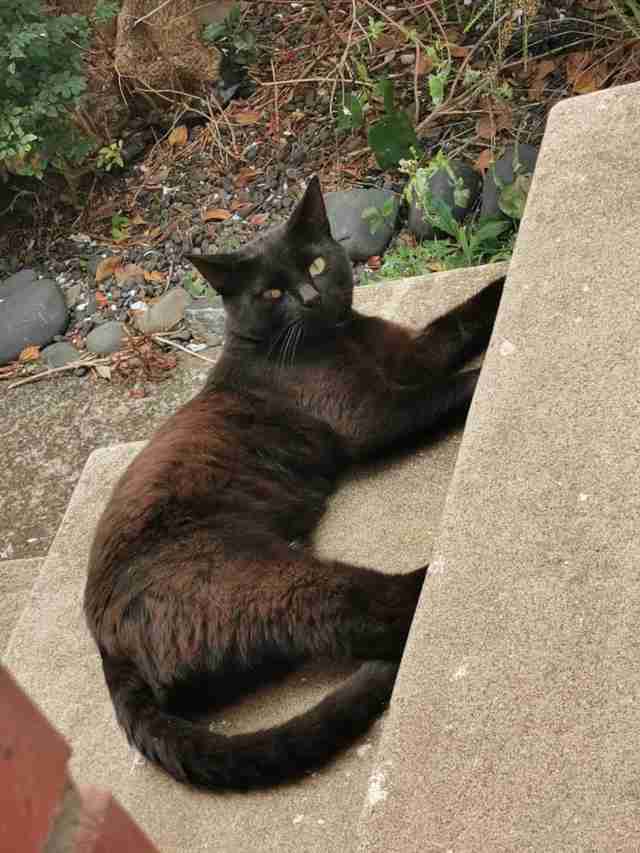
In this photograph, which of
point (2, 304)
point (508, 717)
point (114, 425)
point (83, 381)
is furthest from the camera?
point (2, 304)

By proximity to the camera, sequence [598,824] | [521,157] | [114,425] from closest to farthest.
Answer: [598,824] → [521,157] → [114,425]

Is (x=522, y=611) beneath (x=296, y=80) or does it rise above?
above

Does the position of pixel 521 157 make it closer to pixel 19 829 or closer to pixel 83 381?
pixel 83 381

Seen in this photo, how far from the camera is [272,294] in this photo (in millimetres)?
2580

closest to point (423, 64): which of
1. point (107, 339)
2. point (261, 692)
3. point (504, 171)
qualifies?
point (504, 171)

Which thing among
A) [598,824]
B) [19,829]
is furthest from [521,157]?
[19,829]

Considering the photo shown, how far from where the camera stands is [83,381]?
15.3ft

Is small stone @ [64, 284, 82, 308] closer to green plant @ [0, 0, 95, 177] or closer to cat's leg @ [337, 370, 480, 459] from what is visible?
A: green plant @ [0, 0, 95, 177]

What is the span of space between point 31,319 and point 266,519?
3030mm

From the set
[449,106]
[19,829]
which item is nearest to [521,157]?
[449,106]

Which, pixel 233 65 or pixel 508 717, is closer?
pixel 508 717

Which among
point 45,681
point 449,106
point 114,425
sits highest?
point 45,681

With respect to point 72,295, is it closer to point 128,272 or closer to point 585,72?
point 128,272

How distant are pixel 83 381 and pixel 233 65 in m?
2.00
